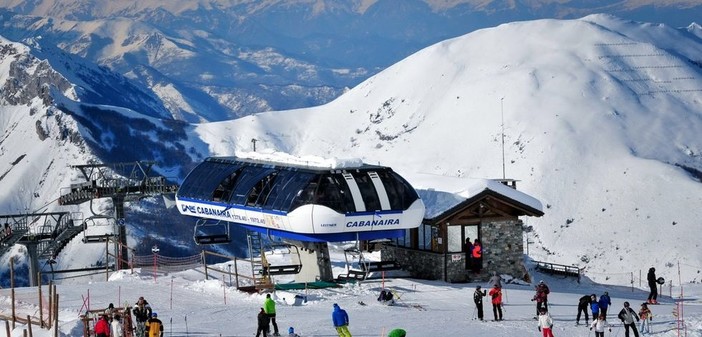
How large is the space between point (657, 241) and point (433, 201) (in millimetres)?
77087

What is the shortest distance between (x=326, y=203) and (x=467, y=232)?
8327 millimetres

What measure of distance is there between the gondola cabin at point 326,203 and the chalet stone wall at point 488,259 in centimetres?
365

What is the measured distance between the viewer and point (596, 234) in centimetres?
13950

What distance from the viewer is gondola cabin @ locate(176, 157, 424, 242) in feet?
182

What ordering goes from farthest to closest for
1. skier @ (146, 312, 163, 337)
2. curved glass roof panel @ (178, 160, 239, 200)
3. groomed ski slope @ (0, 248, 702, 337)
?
curved glass roof panel @ (178, 160, 239, 200), groomed ski slope @ (0, 248, 702, 337), skier @ (146, 312, 163, 337)

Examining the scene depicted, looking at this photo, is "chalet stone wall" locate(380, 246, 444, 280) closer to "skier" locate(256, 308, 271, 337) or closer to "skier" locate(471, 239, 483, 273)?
"skier" locate(471, 239, 483, 273)

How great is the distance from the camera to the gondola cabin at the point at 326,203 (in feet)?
182

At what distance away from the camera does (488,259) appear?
200 feet

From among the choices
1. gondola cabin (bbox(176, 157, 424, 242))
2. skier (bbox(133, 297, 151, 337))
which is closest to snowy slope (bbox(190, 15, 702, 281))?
gondola cabin (bbox(176, 157, 424, 242))

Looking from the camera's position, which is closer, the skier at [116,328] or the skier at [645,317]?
the skier at [116,328]

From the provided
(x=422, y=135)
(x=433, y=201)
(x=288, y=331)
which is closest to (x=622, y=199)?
(x=422, y=135)

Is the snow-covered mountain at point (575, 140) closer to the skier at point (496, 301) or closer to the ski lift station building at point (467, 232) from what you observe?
the ski lift station building at point (467, 232)

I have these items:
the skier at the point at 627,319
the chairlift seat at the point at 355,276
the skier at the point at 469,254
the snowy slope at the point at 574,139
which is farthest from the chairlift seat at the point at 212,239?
the snowy slope at the point at 574,139

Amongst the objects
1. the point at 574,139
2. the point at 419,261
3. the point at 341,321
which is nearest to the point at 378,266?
the point at 419,261
